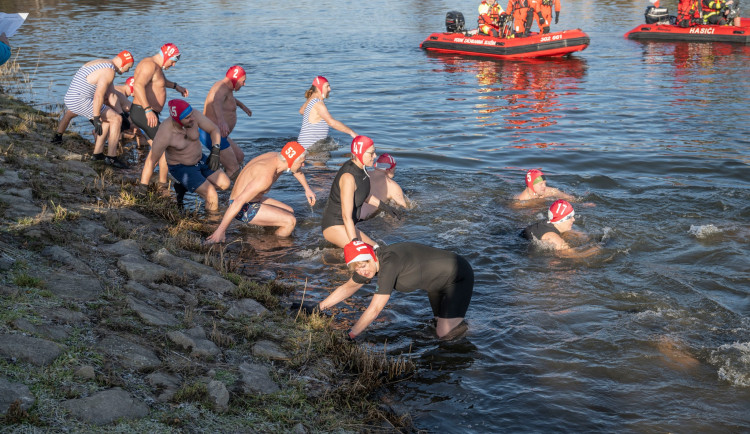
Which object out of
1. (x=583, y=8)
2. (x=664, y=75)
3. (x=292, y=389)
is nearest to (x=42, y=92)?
(x=292, y=389)

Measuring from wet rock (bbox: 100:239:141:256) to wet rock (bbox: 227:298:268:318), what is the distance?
1.25 meters

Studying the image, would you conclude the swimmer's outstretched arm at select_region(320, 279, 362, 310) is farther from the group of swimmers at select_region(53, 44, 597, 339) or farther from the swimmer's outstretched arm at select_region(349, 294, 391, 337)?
the swimmer's outstretched arm at select_region(349, 294, 391, 337)

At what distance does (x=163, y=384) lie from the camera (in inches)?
182

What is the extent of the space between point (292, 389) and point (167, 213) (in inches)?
176

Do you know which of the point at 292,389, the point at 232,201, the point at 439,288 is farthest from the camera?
the point at 232,201

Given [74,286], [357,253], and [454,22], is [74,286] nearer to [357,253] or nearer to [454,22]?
[357,253]

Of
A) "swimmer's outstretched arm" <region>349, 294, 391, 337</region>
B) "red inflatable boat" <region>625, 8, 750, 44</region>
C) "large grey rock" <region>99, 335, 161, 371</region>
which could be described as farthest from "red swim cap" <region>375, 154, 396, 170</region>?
"red inflatable boat" <region>625, 8, 750, 44</region>

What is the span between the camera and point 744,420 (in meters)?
5.24

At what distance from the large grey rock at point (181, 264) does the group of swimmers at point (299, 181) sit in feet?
3.46

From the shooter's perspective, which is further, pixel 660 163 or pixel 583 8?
pixel 583 8

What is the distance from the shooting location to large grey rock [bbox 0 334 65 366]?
14.6 feet

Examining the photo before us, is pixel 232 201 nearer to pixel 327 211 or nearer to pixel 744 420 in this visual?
pixel 327 211

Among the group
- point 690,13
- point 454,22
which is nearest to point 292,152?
point 454,22

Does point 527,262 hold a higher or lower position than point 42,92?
lower
